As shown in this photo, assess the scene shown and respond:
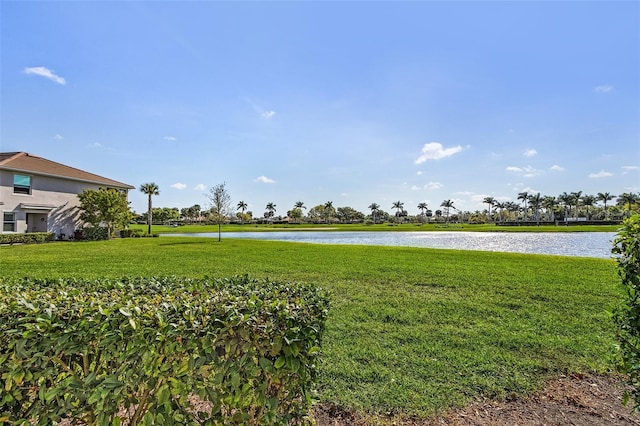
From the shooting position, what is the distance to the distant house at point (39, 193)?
2270 cm

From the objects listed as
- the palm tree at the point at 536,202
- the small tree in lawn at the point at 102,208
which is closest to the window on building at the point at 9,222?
the small tree in lawn at the point at 102,208

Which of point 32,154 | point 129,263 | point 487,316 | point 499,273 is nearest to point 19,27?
point 129,263

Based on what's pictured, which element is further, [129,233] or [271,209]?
[271,209]

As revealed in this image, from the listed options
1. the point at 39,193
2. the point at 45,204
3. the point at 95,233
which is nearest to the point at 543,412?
the point at 95,233

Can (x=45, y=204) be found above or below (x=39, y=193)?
below

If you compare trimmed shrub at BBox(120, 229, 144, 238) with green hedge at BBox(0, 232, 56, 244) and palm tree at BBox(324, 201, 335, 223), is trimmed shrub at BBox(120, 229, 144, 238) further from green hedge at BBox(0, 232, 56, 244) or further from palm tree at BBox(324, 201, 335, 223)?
palm tree at BBox(324, 201, 335, 223)

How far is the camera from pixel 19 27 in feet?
22.6

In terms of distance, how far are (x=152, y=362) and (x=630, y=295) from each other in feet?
9.55

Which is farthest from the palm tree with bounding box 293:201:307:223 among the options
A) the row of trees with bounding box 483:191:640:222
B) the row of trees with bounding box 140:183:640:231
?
the row of trees with bounding box 483:191:640:222

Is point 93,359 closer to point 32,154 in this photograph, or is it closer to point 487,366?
point 487,366

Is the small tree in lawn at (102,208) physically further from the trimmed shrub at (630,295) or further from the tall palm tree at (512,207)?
the tall palm tree at (512,207)

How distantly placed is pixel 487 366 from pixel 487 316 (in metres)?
2.12

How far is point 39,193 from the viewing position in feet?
80.9

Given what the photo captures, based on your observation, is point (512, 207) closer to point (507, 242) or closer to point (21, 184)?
point (507, 242)
